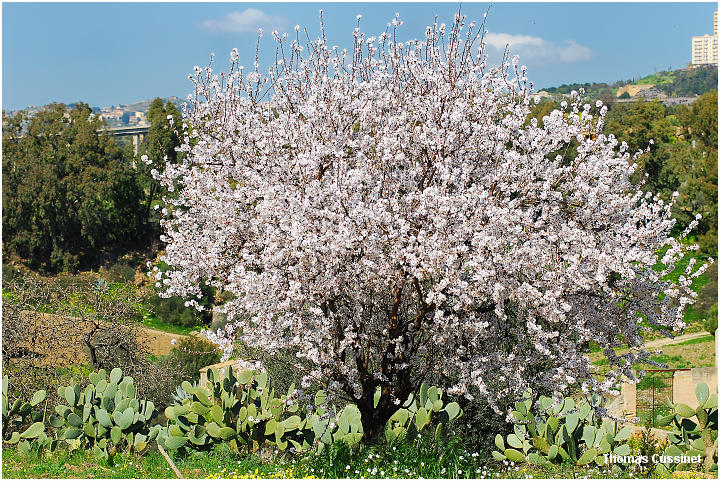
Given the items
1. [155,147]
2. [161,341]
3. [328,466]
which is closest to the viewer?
[328,466]

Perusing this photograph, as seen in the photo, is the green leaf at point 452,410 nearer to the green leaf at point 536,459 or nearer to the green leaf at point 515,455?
the green leaf at point 515,455

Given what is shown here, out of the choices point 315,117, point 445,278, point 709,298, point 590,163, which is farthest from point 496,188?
point 709,298

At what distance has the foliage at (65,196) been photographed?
3266cm

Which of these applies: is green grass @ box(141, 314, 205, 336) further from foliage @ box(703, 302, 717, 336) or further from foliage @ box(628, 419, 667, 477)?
foliage @ box(703, 302, 717, 336)

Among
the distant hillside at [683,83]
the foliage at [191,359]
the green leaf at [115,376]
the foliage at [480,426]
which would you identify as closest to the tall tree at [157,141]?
the foliage at [191,359]

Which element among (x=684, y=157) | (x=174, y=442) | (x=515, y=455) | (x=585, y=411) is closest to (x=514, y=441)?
(x=515, y=455)

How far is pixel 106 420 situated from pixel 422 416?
400cm

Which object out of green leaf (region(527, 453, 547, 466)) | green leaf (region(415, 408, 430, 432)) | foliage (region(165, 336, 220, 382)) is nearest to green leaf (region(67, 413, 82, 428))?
green leaf (region(415, 408, 430, 432))

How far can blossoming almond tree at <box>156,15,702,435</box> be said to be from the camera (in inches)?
286

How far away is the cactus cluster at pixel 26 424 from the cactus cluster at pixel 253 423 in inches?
67.5

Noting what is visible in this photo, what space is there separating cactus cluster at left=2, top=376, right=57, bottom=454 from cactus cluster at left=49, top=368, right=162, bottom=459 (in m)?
0.18

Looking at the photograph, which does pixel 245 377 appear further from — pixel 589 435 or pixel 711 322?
pixel 711 322

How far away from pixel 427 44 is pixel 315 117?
1.85 metres

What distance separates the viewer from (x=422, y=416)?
781 centimetres
